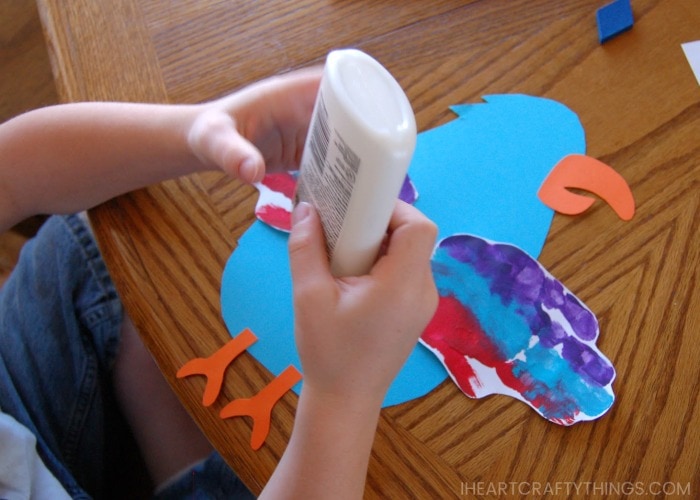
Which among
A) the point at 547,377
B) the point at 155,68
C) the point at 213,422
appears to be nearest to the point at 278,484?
the point at 213,422

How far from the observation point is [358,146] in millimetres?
290

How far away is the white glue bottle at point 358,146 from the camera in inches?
11.4

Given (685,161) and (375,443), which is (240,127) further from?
(685,161)

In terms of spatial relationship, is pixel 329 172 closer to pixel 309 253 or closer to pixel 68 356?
pixel 309 253

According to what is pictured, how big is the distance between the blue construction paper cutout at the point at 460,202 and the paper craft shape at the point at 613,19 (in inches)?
3.5

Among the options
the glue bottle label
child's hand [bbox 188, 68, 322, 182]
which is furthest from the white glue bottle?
child's hand [bbox 188, 68, 322, 182]

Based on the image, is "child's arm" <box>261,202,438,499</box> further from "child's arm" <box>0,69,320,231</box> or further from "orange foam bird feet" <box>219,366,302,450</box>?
"child's arm" <box>0,69,320,231</box>

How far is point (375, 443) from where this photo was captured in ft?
1.38

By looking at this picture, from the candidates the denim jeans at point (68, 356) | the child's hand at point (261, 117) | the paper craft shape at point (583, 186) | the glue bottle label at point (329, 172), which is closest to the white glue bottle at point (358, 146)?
the glue bottle label at point (329, 172)

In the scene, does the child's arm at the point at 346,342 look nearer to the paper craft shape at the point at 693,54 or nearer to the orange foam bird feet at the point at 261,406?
the orange foam bird feet at the point at 261,406

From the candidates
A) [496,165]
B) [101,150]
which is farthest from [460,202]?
[101,150]

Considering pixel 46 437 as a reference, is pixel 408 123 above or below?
above

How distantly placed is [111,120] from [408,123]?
0.29 metres

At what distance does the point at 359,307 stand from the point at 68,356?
347 mm
